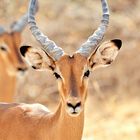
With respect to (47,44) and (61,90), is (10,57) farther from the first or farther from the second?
(61,90)

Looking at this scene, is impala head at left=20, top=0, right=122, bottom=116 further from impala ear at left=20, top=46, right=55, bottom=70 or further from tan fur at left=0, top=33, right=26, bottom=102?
tan fur at left=0, top=33, right=26, bottom=102

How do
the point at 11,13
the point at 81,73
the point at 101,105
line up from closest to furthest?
the point at 81,73 < the point at 101,105 < the point at 11,13

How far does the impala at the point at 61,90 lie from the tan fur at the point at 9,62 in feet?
12.4

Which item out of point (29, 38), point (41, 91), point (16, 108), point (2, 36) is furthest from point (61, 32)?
point (16, 108)

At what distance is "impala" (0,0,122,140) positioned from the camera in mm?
6473

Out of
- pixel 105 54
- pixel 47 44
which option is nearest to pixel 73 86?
pixel 47 44

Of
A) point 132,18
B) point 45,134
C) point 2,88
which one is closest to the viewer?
point 45,134

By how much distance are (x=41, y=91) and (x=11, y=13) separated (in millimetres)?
1818

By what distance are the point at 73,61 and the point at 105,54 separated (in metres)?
0.56

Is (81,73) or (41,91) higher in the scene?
(81,73)

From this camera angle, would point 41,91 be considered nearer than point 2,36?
No

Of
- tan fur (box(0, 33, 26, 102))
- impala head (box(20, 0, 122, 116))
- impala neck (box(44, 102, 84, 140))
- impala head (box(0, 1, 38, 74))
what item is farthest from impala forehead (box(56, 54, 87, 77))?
impala head (box(0, 1, 38, 74))

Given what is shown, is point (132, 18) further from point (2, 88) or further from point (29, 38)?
point (2, 88)

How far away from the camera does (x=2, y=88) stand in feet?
37.1
